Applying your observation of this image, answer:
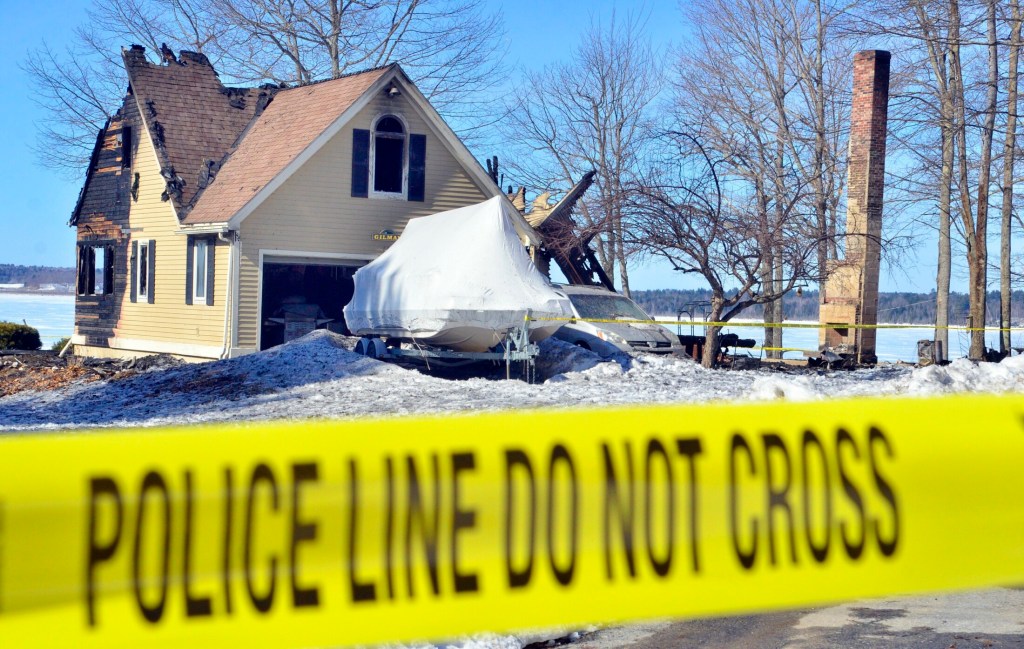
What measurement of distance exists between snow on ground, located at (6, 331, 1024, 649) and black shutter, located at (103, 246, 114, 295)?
9267 millimetres

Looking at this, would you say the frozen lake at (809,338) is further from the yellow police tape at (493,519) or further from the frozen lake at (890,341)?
the yellow police tape at (493,519)

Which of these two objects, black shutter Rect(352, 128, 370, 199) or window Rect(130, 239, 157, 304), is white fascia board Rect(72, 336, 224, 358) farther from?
black shutter Rect(352, 128, 370, 199)

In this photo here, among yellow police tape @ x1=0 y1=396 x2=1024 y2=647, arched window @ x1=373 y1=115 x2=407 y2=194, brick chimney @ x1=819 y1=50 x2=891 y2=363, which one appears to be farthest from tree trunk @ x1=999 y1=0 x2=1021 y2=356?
yellow police tape @ x1=0 y1=396 x2=1024 y2=647

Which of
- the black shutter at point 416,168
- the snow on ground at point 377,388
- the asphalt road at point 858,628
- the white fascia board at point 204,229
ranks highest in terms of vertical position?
the black shutter at point 416,168

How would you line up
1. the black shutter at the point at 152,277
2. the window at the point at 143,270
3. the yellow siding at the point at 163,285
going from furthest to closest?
1. the window at the point at 143,270
2. the black shutter at the point at 152,277
3. the yellow siding at the point at 163,285

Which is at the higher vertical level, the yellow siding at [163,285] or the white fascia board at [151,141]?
the white fascia board at [151,141]

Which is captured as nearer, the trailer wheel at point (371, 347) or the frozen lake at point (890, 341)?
the trailer wheel at point (371, 347)

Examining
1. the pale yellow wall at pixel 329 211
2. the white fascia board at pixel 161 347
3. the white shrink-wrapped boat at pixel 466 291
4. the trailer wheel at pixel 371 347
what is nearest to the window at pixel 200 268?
the white fascia board at pixel 161 347

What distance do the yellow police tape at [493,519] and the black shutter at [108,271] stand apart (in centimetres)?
2807

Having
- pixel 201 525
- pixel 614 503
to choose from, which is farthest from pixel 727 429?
pixel 201 525

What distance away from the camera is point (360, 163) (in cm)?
2453

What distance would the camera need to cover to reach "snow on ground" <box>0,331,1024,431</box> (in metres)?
15.2

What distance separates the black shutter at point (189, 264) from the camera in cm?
2517

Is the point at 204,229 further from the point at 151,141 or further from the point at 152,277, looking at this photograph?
the point at 151,141
